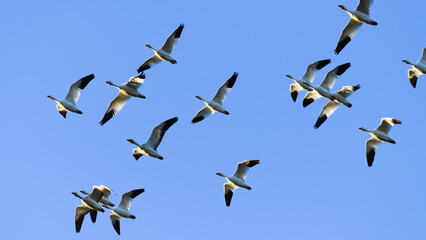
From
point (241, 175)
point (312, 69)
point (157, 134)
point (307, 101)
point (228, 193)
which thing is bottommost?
point (228, 193)

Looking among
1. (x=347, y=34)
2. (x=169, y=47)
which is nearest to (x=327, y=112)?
(x=347, y=34)

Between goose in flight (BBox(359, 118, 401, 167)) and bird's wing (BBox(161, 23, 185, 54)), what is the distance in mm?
6383

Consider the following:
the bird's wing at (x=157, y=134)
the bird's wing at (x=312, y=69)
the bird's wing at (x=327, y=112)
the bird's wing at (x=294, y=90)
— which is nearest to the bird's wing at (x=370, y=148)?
the bird's wing at (x=327, y=112)

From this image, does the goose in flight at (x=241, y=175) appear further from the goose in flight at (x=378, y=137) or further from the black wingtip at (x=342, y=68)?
the black wingtip at (x=342, y=68)

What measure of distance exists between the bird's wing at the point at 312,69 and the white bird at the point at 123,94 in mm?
5231

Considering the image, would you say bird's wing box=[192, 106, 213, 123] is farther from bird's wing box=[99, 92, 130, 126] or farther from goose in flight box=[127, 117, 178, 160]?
bird's wing box=[99, 92, 130, 126]

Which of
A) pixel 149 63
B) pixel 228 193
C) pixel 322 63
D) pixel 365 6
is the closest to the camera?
pixel 365 6

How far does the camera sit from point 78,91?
2677 cm

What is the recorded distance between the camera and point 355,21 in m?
26.0

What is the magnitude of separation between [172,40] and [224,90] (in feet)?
7.52

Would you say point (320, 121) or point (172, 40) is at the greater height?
point (172, 40)

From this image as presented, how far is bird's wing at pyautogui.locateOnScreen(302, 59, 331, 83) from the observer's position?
27.0 meters

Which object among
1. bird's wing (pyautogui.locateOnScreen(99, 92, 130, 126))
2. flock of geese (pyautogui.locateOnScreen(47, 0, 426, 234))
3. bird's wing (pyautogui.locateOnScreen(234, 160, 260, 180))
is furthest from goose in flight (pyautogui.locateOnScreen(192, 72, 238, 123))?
bird's wing (pyautogui.locateOnScreen(99, 92, 130, 126))

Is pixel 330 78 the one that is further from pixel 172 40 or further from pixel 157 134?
pixel 157 134
